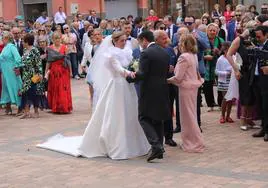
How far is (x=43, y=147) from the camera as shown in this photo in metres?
9.28

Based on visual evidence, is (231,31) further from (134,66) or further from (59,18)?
(59,18)

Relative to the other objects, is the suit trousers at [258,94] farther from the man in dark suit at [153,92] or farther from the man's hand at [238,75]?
the man in dark suit at [153,92]

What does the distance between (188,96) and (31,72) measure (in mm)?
4622

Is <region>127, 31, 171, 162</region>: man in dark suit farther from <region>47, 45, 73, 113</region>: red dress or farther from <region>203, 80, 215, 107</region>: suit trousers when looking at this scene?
<region>47, 45, 73, 113</region>: red dress

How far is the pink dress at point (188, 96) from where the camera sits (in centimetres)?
850

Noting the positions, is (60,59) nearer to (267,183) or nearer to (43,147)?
(43,147)

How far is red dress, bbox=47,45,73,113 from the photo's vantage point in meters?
12.8

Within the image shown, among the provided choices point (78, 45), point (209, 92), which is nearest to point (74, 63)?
point (78, 45)

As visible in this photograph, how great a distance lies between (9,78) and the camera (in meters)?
12.9

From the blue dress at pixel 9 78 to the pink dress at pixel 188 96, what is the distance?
17.5ft

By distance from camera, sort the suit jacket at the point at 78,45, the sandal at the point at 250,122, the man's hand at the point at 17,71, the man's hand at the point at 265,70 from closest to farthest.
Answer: the man's hand at the point at 265,70 < the sandal at the point at 250,122 < the man's hand at the point at 17,71 < the suit jacket at the point at 78,45

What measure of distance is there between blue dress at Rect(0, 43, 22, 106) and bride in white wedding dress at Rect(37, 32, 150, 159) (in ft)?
15.1

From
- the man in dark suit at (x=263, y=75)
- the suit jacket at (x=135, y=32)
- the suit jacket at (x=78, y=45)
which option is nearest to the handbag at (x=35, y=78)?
the man in dark suit at (x=263, y=75)

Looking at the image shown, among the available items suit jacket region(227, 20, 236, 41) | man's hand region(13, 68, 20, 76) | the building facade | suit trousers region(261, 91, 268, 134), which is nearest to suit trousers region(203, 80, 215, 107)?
suit trousers region(261, 91, 268, 134)
